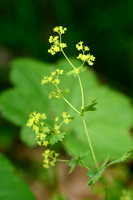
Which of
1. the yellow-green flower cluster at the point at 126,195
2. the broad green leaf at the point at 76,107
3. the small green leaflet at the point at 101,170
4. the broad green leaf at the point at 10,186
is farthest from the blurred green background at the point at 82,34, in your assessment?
the small green leaflet at the point at 101,170

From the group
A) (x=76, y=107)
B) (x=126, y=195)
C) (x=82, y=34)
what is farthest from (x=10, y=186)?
(x=82, y=34)

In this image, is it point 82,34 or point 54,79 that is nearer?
point 54,79

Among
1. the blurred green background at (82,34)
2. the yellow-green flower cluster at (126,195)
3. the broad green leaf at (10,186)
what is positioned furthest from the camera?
the blurred green background at (82,34)

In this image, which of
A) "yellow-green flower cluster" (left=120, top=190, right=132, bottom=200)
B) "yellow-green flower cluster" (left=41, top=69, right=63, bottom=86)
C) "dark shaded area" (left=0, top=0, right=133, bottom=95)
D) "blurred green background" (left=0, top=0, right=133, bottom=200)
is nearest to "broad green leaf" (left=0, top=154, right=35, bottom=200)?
"yellow-green flower cluster" (left=120, top=190, right=132, bottom=200)

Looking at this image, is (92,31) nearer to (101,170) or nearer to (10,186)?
(10,186)

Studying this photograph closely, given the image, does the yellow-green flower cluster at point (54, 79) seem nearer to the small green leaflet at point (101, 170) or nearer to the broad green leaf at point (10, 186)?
the small green leaflet at point (101, 170)
